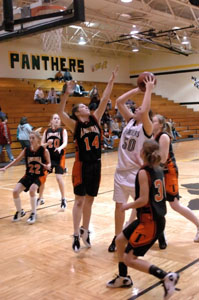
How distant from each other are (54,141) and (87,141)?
7.20 feet

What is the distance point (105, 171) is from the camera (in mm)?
10109

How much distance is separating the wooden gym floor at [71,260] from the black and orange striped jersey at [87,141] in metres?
1.07

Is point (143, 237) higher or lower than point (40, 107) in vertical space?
lower

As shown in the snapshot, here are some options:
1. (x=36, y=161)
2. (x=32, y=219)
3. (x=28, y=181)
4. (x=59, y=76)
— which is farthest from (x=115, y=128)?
(x=32, y=219)

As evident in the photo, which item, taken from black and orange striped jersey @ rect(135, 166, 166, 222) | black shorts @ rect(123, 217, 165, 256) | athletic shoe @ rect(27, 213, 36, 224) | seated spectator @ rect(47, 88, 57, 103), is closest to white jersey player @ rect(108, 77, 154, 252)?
black and orange striped jersey @ rect(135, 166, 166, 222)

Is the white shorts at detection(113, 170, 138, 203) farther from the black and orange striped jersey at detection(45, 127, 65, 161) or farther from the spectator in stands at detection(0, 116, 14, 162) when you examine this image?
the spectator in stands at detection(0, 116, 14, 162)

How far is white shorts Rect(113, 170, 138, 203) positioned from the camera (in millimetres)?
3721

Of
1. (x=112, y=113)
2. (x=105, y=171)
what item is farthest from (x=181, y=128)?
(x=105, y=171)

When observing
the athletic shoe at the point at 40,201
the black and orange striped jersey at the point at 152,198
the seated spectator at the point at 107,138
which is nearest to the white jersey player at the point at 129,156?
the black and orange striped jersey at the point at 152,198

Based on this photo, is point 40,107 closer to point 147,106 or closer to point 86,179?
point 86,179

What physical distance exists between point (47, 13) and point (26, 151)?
6.70ft

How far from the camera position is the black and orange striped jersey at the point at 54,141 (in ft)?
20.1

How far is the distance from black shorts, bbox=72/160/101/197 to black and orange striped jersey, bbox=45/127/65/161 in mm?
2102

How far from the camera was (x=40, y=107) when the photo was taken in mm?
16812
